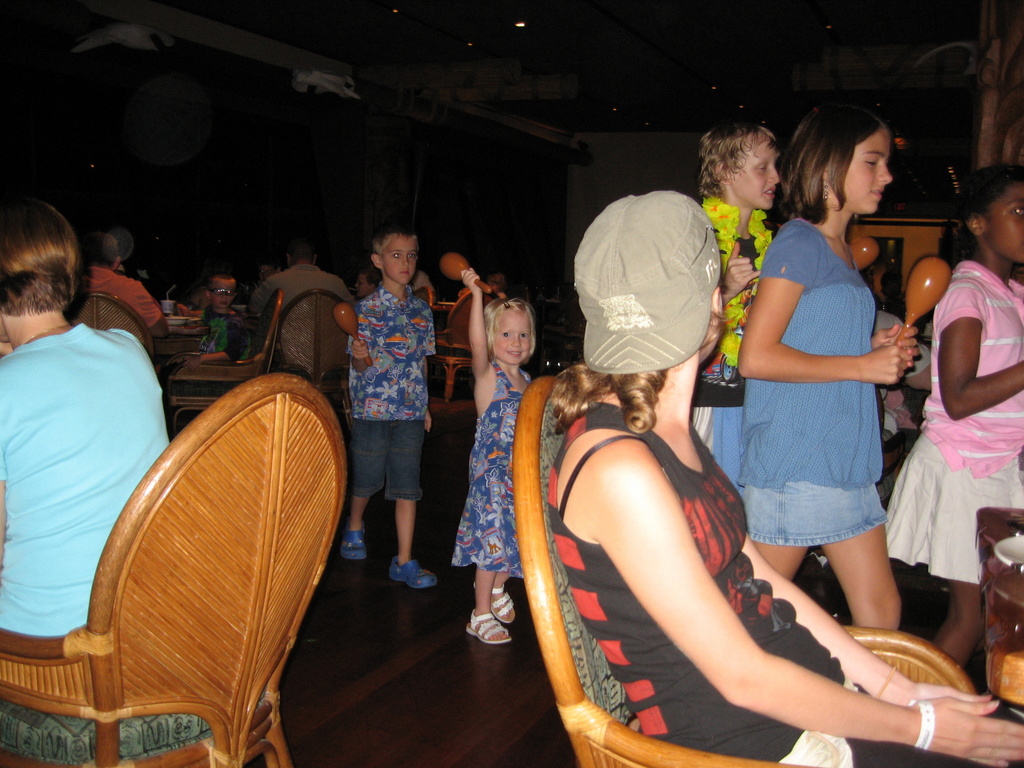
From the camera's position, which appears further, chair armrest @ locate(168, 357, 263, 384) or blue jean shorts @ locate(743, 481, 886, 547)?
chair armrest @ locate(168, 357, 263, 384)

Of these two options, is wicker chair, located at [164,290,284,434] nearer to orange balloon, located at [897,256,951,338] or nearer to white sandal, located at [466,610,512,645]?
white sandal, located at [466,610,512,645]

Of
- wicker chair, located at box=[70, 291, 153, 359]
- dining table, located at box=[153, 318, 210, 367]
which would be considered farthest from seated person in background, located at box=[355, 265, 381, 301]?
wicker chair, located at box=[70, 291, 153, 359]

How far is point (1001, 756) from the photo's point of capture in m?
0.99

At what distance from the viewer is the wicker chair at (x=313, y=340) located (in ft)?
15.1

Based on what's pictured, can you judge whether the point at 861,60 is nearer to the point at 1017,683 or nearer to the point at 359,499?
the point at 359,499

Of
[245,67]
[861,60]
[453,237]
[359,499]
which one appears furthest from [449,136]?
[359,499]

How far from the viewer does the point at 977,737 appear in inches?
38.9

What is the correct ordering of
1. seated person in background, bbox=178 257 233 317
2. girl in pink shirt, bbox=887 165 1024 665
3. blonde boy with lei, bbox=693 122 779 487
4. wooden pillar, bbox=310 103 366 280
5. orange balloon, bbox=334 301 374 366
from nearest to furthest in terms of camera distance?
girl in pink shirt, bbox=887 165 1024 665, blonde boy with lei, bbox=693 122 779 487, orange balloon, bbox=334 301 374 366, seated person in background, bbox=178 257 233 317, wooden pillar, bbox=310 103 366 280

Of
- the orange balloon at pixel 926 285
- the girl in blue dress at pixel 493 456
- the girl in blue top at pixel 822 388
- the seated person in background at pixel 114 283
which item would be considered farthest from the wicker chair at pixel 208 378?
the orange balloon at pixel 926 285

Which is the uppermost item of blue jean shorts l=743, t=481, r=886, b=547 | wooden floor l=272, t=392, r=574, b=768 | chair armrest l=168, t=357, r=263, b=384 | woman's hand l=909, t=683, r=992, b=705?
blue jean shorts l=743, t=481, r=886, b=547

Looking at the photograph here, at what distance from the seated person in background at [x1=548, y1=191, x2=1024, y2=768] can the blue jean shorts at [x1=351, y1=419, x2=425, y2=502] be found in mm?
2152

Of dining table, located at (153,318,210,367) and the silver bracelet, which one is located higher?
dining table, located at (153,318,210,367)

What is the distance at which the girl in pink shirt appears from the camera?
191cm

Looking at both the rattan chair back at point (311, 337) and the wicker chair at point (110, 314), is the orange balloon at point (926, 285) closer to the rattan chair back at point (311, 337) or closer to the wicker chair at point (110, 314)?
the wicker chair at point (110, 314)
